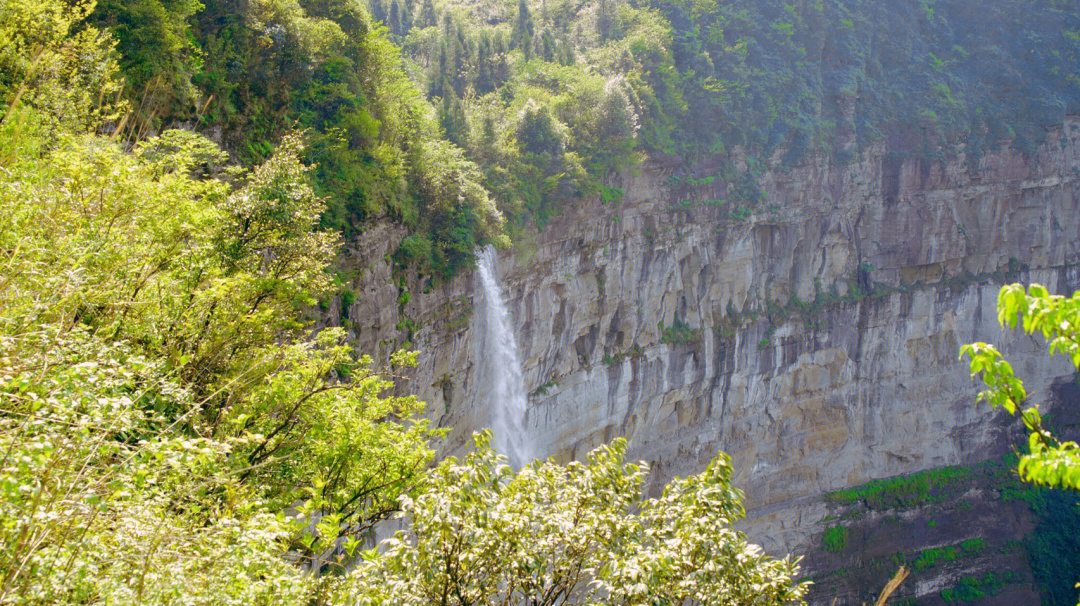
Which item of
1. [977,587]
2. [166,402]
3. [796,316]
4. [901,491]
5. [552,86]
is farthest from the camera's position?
[901,491]

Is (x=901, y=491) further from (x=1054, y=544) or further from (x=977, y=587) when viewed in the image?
(x=1054, y=544)

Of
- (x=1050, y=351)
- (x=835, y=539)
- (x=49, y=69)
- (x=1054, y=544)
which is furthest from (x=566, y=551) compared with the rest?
(x=1054, y=544)

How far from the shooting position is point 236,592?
3.58m

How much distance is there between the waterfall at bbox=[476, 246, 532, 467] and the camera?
735 inches

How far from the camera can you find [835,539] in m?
28.3

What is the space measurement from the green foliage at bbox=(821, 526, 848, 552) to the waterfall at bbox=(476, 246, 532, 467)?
49.4 ft

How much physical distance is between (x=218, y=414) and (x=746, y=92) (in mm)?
27407

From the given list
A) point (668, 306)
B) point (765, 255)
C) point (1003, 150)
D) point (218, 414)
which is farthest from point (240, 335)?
point (1003, 150)

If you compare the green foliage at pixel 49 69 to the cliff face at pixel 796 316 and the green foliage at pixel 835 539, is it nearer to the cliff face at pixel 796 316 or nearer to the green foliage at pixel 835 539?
the cliff face at pixel 796 316

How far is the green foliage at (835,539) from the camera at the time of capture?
28188mm

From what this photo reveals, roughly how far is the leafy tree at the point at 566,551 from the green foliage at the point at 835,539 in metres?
27.5

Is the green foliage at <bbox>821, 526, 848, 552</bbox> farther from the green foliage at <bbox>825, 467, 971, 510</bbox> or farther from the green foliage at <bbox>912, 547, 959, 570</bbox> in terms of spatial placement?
the green foliage at <bbox>912, 547, 959, 570</bbox>

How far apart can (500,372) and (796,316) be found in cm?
1481

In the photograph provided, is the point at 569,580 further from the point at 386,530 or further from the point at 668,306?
the point at 668,306
